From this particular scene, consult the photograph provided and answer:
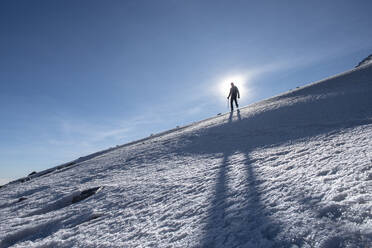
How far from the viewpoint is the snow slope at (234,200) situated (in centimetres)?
261

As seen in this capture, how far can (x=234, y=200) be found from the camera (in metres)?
3.71

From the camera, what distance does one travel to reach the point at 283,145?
6637 mm

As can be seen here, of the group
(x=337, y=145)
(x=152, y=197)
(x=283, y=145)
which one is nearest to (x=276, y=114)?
(x=283, y=145)

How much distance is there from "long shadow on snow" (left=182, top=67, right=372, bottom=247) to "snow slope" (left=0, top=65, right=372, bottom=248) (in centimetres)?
2

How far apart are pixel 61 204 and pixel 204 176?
431 cm

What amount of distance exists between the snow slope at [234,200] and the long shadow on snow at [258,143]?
0.07 ft

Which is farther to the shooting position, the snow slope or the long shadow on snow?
the long shadow on snow

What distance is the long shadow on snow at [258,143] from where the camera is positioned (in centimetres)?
275

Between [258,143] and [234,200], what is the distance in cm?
444

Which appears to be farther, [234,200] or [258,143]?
[258,143]

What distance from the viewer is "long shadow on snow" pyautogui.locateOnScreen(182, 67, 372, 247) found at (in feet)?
9.04

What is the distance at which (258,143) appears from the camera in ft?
25.5

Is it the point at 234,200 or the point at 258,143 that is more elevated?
the point at 258,143

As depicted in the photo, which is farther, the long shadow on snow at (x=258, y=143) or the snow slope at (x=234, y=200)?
the long shadow on snow at (x=258, y=143)
